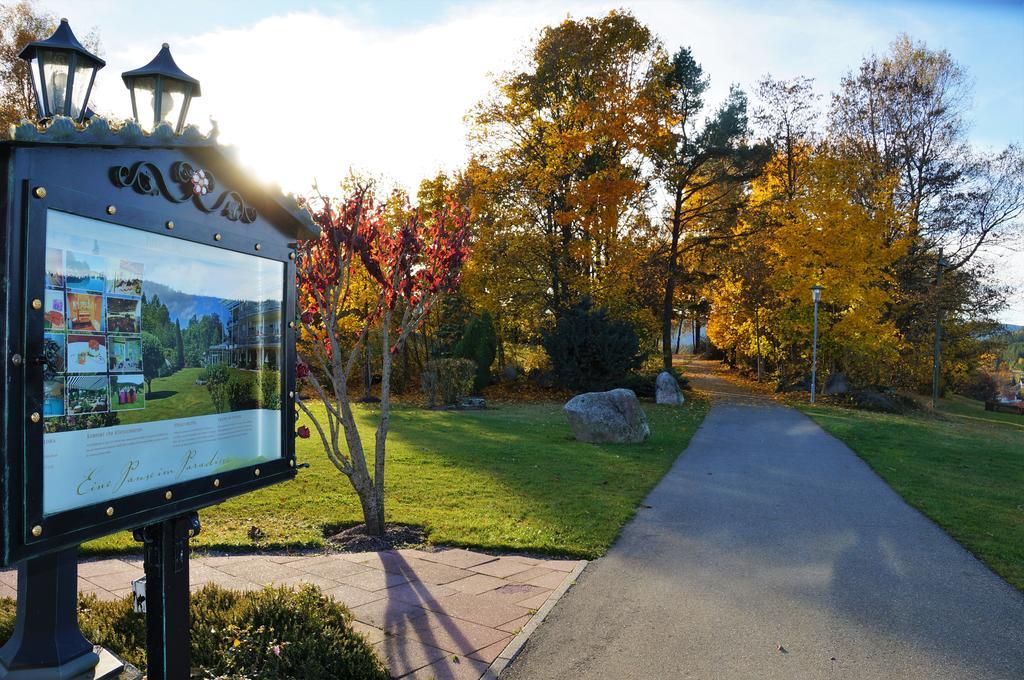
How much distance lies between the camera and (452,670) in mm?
3600

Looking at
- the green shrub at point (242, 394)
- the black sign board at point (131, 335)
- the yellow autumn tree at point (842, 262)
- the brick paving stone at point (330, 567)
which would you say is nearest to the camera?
the black sign board at point (131, 335)

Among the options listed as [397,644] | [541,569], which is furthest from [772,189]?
[397,644]

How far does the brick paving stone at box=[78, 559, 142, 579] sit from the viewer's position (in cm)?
496

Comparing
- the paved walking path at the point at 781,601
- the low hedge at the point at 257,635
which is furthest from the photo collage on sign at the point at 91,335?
the paved walking path at the point at 781,601

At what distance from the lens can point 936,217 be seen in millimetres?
27453

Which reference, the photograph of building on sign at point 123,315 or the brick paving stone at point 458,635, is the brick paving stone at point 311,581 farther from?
the photograph of building on sign at point 123,315

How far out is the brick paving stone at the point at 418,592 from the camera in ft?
15.1

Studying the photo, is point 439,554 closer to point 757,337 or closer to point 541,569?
point 541,569

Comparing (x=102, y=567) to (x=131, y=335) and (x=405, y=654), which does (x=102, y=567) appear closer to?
(x=405, y=654)

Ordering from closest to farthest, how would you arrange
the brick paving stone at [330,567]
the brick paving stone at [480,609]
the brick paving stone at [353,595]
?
the brick paving stone at [480,609]
the brick paving stone at [353,595]
the brick paving stone at [330,567]

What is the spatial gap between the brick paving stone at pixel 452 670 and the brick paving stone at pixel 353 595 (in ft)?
3.30

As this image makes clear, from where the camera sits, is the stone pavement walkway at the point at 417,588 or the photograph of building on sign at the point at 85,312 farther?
the stone pavement walkway at the point at 417,588

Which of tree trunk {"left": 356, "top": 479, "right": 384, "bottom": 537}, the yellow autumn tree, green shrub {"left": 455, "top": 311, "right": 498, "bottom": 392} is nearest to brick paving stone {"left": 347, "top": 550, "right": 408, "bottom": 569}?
tree trunk {"left": 356, "top": 479, "right": 384, "bottom": 537}

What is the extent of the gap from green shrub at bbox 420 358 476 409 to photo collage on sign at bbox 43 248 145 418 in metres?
16.4
